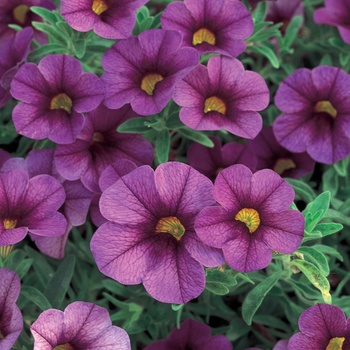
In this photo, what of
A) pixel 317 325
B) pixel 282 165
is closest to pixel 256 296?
pixel 317 325

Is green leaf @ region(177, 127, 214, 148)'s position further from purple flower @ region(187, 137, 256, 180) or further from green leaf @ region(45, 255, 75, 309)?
green leaf @ region(45, 255, 75, 309)

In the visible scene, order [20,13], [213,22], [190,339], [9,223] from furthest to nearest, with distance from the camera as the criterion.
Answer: [20,13]
[213,22]
[190,339]
[9,223]

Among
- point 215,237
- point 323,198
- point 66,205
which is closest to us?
point 215,237

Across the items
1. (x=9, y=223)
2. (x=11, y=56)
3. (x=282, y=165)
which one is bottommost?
(x=282, y=165)

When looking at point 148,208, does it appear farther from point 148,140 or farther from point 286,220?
point 148,140

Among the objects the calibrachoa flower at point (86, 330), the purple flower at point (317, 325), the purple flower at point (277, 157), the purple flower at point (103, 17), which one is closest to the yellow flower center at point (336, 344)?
the purple flower at point (317, 325)

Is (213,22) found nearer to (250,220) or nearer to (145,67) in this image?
(145,67)

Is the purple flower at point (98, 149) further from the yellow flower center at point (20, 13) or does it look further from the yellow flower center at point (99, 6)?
the yellow flower center at point (20, 13)

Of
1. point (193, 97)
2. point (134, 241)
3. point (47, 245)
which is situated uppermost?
point (193, 97)

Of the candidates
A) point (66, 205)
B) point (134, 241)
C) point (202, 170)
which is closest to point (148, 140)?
point (202, 170)
